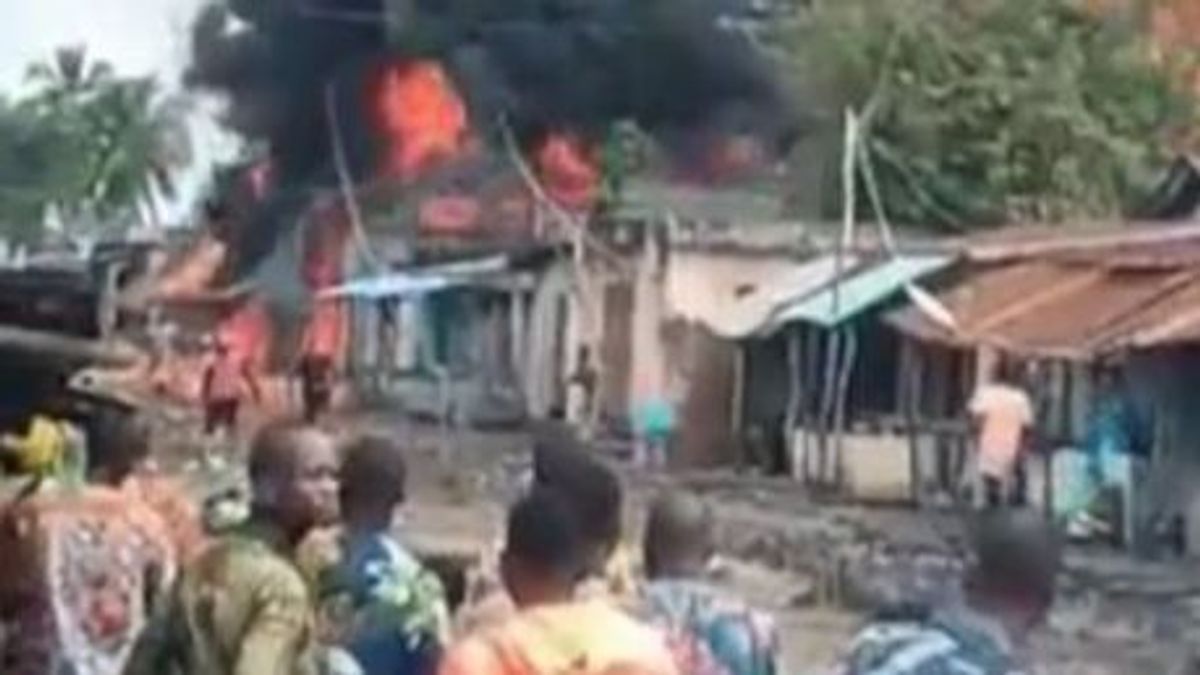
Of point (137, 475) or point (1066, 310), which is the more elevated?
point (1066, 310)

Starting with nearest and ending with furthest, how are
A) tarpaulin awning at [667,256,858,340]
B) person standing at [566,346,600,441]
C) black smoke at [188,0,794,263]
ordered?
black smoke at [188,0,794,263] → tarpaulin awning at [667,256,858,340] → person standing at [566,346,600,441]

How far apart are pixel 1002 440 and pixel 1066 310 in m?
1.95

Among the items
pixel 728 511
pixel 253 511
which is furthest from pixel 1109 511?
pixel 253 511

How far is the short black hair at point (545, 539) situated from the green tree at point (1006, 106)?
116 feet

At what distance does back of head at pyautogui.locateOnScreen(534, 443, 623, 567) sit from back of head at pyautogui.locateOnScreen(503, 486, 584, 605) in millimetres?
216


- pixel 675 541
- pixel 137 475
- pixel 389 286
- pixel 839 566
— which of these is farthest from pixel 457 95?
pixel 675 541

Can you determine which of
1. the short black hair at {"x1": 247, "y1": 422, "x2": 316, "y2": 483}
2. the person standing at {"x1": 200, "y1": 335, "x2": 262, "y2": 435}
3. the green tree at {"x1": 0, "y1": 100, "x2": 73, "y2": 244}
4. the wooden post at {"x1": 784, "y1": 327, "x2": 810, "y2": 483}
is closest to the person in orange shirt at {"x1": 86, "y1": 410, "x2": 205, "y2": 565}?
the short black hair at {"x1": 247, "y1": 422, "x2": 316, "y2": 483}

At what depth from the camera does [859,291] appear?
35.6 m

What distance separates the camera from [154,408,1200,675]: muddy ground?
1889cm

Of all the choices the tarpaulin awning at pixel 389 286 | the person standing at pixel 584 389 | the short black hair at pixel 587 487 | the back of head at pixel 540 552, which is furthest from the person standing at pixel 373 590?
the tarpaulin awning at pixel 389 286

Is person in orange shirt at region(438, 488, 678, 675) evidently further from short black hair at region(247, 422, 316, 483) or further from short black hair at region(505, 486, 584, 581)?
short black hair at region(247, 422, 316, 483)

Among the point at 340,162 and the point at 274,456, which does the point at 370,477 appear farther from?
the point at 340,162

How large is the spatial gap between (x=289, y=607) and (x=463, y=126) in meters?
25.2

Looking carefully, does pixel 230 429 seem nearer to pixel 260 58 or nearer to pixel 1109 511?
pixel 260 58
